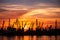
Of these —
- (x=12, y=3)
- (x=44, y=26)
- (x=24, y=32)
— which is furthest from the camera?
(x=24, y=32)

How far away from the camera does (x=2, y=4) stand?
6043mm

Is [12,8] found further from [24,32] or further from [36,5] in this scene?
[24,32]

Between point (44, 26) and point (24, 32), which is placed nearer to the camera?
point (44, 26)

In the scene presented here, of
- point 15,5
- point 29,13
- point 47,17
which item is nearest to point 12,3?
point 15,5

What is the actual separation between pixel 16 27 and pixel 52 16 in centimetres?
103

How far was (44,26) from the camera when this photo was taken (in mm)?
6418

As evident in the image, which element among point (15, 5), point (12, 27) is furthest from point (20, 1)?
point (12, 27)

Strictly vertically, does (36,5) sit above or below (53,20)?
above

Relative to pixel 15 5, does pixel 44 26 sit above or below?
below

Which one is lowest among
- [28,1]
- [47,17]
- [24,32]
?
[24,32]

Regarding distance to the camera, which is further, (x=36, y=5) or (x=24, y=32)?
(x=24, y=32)

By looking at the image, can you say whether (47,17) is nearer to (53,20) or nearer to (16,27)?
(53,20)

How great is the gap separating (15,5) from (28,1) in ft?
1.12

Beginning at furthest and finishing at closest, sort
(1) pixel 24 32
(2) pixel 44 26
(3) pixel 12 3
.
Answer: (1) pixel 24 32, (2) pixel 44 26, (3) pixel 12 3
